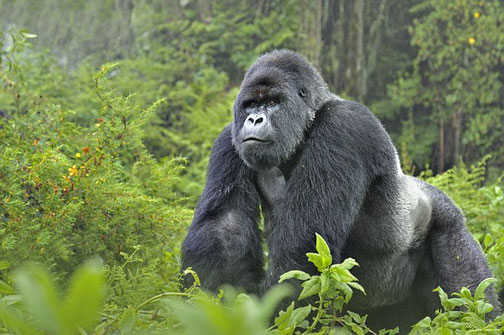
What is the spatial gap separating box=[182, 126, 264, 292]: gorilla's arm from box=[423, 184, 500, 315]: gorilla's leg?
0.86m

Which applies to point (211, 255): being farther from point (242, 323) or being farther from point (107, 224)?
point (242, 323)

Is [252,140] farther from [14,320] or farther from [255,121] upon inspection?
[14,320]

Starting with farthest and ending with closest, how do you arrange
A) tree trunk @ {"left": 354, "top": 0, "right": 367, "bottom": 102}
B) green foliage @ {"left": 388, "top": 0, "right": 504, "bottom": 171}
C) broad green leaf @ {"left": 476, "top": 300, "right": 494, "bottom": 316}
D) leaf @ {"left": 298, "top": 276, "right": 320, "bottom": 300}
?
tree trunk @ {"left": 354, "top": 0, "right": 367, "bottom": 102}
green foliage @ {"left": 388, "top": 0, "right": 504, "bottom": 171}
broad green leaf @ {"left": 476, "top": 300, "right": 494, "bottom": 316}
leaf @ {"left": 298, "top": 276, "right": 320, "bottom": 300}

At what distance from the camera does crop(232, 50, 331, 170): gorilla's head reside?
2.73 metres

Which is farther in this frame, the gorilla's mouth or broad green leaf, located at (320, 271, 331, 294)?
the gorilla's mouth

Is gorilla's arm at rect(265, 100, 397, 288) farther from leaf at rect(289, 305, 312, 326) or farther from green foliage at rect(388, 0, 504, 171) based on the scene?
green foliage at rect(388, 0, 504, 171)

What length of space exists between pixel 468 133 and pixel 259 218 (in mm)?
5364

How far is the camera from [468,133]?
762cm

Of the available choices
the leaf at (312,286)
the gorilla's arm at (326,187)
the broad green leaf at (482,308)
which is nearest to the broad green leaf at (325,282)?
the leaf at (312,286)

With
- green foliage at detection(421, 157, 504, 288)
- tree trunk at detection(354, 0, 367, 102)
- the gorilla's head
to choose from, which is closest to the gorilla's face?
the gorilla's head

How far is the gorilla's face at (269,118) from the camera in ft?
8.96

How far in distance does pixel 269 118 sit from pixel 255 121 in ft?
0.26

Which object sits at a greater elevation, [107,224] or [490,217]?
[107,224]

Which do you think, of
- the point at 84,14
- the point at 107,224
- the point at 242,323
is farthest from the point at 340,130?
the point at 84,14
